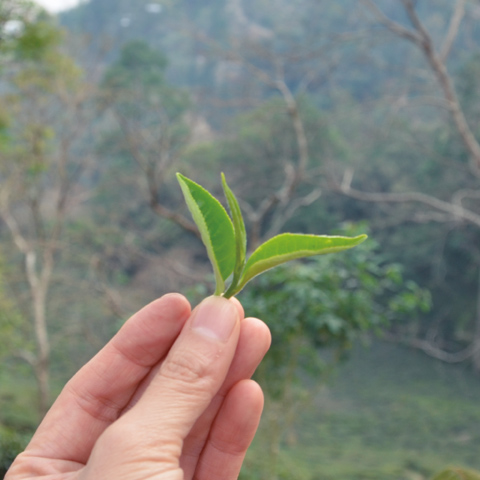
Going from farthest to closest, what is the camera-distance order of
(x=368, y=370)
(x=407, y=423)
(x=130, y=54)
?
1. (x=130, y=54)
2. (x=368, y=370)
3. (x=407, y=423)

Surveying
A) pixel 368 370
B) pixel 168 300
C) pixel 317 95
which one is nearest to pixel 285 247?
pixel 168 300

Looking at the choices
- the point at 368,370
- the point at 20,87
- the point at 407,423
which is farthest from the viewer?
the point at 368,370

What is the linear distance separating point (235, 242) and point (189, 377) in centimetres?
21

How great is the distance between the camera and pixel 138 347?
980 mm

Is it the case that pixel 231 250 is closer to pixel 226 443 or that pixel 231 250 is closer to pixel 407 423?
pixel 226 443

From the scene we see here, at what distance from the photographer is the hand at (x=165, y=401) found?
2.53ft

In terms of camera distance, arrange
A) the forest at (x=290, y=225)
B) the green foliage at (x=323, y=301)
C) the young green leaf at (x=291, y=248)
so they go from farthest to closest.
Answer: the forest at (x=290, y=225), the green foliage at (x=323, y=301), the young green leaf at (x=291, y=248)

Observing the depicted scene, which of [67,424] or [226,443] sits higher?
[67,424]

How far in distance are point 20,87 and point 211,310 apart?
7207mm

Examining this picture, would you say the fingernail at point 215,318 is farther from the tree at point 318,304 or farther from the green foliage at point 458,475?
the tree at point 318,304

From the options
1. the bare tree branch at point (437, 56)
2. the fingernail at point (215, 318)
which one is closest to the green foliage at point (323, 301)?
the bare tree branch at point (437, 56)

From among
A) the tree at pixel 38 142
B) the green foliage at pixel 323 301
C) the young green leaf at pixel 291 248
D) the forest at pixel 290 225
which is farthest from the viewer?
the tree at pixel 38 142

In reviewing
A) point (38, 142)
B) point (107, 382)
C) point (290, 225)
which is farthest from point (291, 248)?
point (290, 225)

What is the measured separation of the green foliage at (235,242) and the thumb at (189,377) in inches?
2.6
